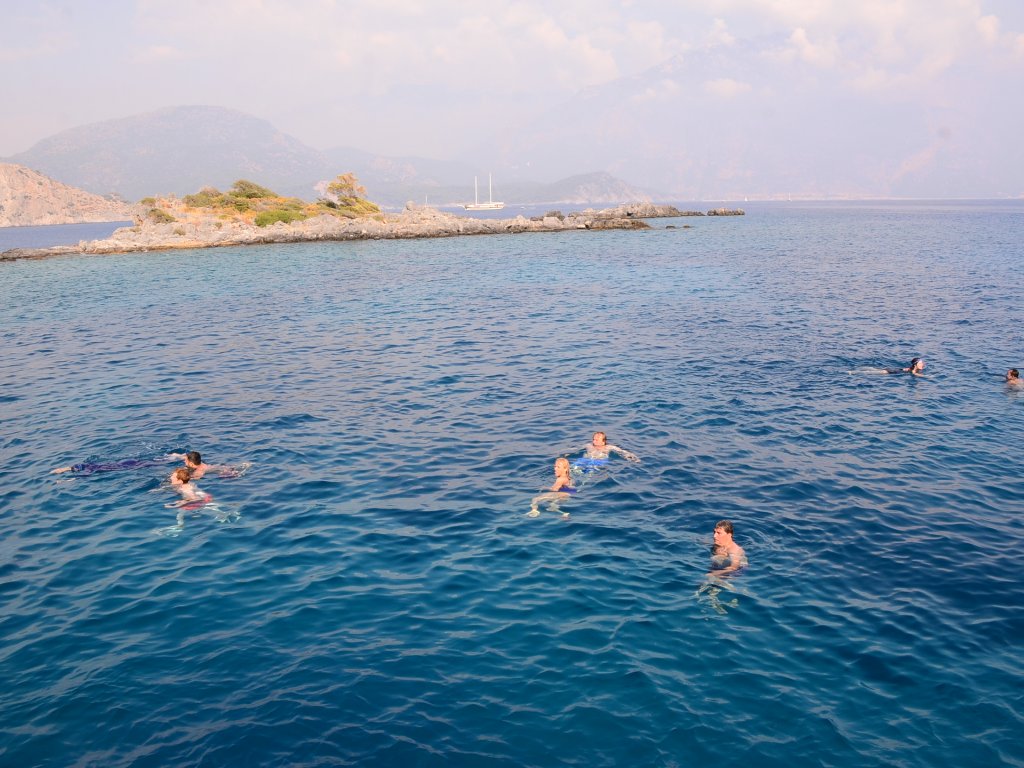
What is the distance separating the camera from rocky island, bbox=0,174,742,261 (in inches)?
3661

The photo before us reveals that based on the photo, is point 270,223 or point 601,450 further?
point 270,223

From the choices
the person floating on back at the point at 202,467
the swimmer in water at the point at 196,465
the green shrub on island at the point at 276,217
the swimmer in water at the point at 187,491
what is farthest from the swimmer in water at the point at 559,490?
the green shrub on island at the point at 276,217

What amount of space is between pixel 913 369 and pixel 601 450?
52.6 feet

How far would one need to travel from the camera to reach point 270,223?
10375cm

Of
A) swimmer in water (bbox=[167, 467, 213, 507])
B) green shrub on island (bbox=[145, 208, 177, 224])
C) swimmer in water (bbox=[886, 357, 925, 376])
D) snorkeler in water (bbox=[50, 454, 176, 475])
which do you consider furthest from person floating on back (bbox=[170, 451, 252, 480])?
green shrub on island (bbox=[145, 208, 177, 224])

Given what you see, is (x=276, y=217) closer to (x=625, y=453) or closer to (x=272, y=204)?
(x=272, y=204)

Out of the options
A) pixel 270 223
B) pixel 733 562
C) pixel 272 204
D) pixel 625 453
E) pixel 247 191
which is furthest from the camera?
pixel 247 191

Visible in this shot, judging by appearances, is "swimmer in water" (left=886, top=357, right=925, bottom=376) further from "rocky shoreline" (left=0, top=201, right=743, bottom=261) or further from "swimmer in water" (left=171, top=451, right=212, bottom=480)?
"rocky shoreline" (left=0, top=201, right=743, bottom=261)

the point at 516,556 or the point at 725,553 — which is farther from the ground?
the point at 725,553

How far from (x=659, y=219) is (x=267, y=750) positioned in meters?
148

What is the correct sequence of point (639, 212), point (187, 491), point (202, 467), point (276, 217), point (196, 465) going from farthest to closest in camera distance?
point (639, 212), point (276, 217), point (202, 467), point (196, 465), point (187, 491)

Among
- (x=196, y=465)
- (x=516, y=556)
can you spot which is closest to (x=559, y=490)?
(x=516, y=556)

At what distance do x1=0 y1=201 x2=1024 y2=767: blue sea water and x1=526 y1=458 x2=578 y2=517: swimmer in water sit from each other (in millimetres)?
606

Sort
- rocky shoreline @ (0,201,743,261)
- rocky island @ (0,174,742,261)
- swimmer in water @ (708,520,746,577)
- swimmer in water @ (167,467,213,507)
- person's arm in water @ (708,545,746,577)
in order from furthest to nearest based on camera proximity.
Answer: rocky island @ (0,174,742,261), rocky shoreline @ (0,201,743,261), swimmer in water @ (167,467,213,507), swimmer in water @ (708,520,746,577), person's arm in water @ (708,545,746,577)
